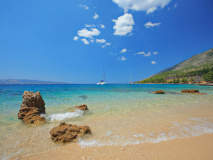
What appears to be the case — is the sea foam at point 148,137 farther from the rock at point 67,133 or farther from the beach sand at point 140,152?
the rock at point 67,133

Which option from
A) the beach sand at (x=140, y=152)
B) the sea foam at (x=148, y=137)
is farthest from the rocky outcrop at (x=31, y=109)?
the sea foam at (x=148, y=137)

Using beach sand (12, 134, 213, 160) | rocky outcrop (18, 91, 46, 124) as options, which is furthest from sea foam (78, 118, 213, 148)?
rocky outcrop (18, 91, 46, 124)

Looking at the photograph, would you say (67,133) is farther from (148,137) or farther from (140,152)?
(148,137)

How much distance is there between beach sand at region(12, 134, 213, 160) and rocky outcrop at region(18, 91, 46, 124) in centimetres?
340

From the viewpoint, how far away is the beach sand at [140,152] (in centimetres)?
290

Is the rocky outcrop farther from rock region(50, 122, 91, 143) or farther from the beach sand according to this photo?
the beach sand

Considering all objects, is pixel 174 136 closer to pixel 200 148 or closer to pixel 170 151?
pixel 200 148

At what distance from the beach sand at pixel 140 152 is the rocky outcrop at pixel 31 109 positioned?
340cm

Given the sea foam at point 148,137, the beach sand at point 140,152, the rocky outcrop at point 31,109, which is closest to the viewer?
the beach sand at point 140,152

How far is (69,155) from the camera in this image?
305cm

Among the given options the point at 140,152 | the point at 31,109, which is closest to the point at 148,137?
the point at 140,152

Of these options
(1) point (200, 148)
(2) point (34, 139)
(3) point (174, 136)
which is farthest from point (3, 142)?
(1) point (200, 148)

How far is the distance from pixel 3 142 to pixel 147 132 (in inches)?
241

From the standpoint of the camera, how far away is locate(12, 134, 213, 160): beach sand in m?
2.90
